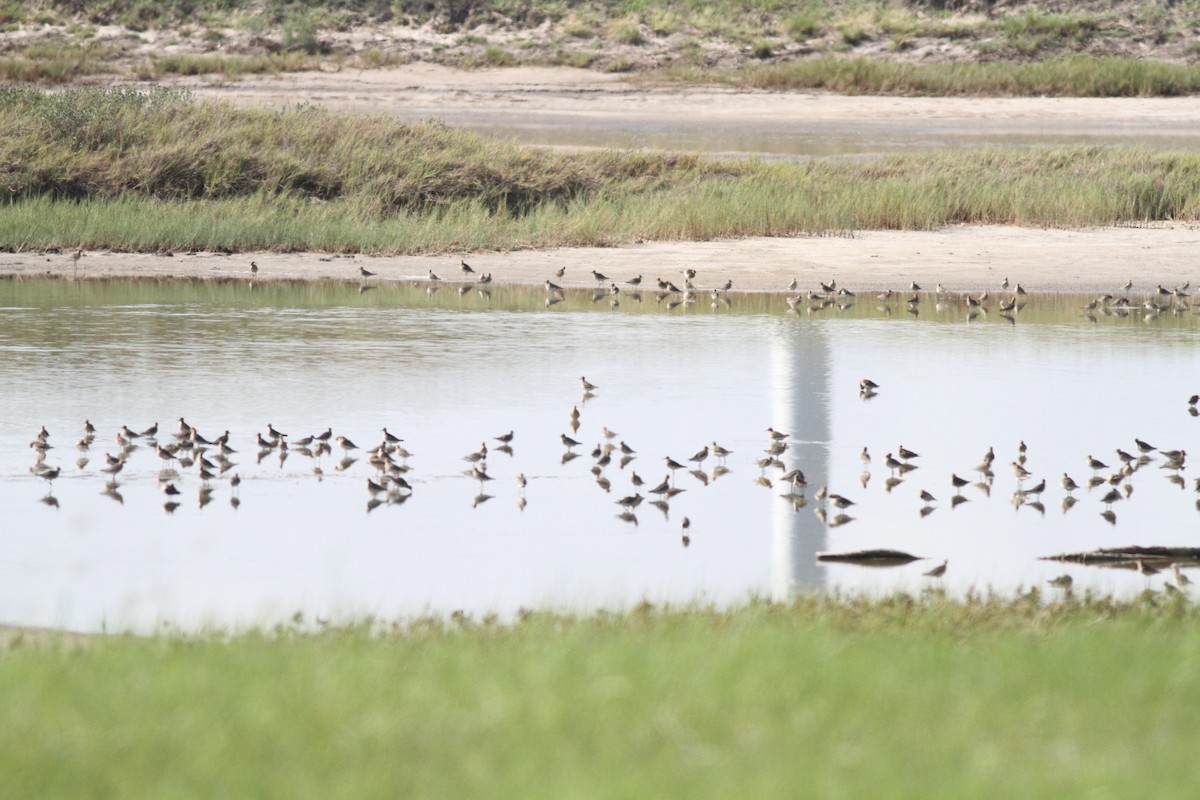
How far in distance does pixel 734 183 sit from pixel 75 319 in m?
13.2

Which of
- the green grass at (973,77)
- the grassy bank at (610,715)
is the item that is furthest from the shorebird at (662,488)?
the green grass at (973,77)

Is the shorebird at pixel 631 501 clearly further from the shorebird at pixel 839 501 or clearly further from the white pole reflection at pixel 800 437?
the shorebird at pixel 839 501

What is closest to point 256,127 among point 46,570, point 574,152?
point 574,152

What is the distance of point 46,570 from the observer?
365 inches

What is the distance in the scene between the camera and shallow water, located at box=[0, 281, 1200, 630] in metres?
9.24

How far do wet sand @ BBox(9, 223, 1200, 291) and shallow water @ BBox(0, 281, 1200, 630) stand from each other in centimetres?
152

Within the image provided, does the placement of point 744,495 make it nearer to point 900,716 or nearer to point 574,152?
point 900,716

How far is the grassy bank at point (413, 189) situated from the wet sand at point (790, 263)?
2.31ft

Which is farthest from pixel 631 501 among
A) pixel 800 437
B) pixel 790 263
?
pixel 790 263

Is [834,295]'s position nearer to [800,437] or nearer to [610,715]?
[800,437]

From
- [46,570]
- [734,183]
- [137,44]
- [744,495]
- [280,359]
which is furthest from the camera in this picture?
[137,44]

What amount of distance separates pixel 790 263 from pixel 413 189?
23.5ft

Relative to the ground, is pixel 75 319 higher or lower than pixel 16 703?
lower

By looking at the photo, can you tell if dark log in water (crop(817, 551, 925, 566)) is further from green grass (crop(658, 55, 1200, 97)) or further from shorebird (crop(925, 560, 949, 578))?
green grass (crop(658, 55, 1200, 97))
